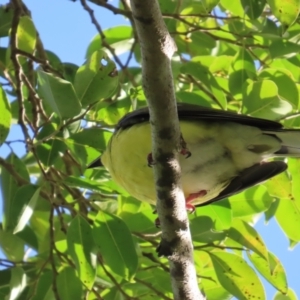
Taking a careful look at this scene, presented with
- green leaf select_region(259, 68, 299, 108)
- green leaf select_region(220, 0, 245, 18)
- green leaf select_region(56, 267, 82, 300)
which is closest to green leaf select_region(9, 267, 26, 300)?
green leaf select_region(56, 267, 82, 300)

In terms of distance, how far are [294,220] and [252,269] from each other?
1.42ft

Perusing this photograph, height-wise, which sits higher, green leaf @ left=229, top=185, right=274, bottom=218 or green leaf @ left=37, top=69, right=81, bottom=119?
green leaf @ left=37, top=69, right=81, bottom=119

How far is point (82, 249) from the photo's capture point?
3588mm

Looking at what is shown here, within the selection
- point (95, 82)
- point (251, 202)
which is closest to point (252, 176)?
point (251, 202)

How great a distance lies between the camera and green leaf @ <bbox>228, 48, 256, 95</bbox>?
157 inches

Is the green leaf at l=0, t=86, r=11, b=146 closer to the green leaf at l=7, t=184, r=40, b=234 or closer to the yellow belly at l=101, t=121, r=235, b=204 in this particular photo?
the green leaf at l=7, t=184, r=40, b=234

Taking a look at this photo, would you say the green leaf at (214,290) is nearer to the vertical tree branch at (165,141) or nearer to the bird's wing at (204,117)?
the bird's wing at (204,117)

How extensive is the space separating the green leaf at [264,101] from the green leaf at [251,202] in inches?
21.8

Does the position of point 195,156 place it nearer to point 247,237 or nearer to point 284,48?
point 247,237

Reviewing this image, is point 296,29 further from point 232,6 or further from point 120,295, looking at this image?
point 120,295

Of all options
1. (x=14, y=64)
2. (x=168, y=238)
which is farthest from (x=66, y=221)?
(x=168, y=238)

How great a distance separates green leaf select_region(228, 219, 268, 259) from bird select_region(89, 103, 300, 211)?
215 mm

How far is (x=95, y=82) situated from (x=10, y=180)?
0.76 m

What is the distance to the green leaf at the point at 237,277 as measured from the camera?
Result: 3.77m
